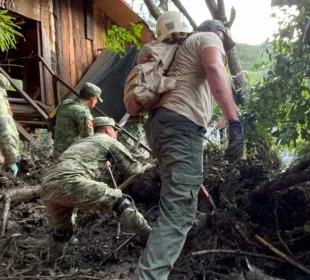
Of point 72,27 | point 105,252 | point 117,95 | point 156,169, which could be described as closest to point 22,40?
point 72,27

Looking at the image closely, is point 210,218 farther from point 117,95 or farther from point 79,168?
point 117,95

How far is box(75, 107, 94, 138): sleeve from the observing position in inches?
199

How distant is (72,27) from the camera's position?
1066 cm

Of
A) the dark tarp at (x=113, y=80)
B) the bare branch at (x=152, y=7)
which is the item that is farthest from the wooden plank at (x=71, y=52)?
the bare branch at (x=152, y=7)

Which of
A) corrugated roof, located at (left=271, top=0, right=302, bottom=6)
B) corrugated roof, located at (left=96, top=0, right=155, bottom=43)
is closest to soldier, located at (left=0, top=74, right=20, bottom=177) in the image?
corrugated roof, located at (left=271, top=0, right=302, bottom=6)

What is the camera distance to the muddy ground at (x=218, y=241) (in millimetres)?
3115

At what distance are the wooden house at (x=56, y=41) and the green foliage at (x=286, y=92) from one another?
18.6 feet

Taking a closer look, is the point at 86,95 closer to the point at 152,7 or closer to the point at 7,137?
the point at 7,137

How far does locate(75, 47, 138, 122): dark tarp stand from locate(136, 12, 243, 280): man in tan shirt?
7437mm

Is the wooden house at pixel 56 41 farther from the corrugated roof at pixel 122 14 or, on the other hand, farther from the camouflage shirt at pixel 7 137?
the camouflage shirt at pixel 7 137

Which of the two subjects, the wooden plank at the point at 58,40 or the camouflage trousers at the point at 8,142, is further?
the wooden plank at the point at 58,40

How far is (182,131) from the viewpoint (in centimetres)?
272

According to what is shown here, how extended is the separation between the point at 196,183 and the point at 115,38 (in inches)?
285

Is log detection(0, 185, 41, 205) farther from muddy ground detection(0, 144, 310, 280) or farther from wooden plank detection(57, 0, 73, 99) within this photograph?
wooden plank detection(57, 0, 73, 99)
